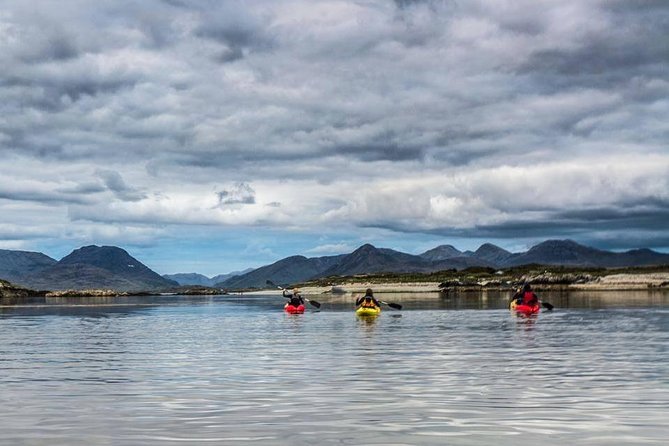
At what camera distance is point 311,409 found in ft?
81.3

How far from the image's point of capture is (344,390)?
2923 cm

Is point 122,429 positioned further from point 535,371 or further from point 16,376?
point 535,371

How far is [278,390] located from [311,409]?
5.03 m

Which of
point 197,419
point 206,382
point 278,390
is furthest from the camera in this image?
point 206,382

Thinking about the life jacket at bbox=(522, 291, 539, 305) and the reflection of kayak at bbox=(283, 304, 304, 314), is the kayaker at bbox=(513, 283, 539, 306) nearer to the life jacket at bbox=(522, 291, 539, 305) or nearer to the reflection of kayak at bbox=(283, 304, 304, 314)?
the life jacket at bbox=(522, 291, 539, 305)

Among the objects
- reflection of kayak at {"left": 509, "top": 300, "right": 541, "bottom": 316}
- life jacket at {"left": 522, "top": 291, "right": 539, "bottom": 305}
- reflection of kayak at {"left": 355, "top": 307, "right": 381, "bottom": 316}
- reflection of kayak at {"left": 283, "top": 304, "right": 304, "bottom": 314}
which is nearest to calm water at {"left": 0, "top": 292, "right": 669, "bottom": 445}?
reflection of kayak at {"left": 355, "top": 307, "right": 381, "bottom": 316}

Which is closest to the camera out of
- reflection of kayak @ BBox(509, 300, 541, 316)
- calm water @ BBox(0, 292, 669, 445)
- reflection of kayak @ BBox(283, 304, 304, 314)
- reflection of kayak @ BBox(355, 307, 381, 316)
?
calm water @ BBox(0, 292, 669, 445)

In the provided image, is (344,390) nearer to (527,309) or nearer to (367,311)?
(367,311)

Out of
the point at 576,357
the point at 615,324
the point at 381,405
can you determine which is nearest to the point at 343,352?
the point at 576,357

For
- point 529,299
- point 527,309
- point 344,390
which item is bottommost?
point 344,390

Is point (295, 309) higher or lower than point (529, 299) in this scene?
lower

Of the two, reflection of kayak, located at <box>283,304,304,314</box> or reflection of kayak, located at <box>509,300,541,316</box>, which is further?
reflection of kayak, located at <box>283,304,304,314</box>

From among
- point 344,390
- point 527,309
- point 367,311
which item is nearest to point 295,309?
point 367,311

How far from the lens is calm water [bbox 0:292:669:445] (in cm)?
2069
